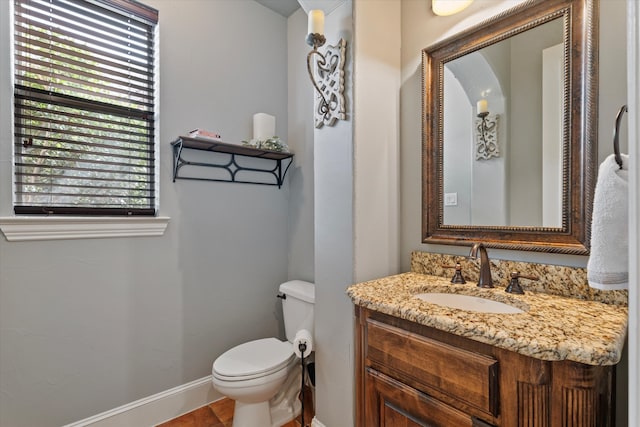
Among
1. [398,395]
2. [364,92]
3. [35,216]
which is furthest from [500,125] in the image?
[35,216]

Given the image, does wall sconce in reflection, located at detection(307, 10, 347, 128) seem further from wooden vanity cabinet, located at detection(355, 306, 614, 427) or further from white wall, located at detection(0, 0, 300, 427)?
wooden vanity cabinet, located at detection(355, 306, 614, 427)

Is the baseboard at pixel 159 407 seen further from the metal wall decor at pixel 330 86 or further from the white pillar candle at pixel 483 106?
the white pillar candle at pixel 483 106

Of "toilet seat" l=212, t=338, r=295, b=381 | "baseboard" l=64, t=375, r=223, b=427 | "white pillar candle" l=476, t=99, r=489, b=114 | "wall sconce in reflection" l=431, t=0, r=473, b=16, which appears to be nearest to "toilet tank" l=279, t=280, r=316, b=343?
"toilet seat" l=212, t=338, r=295, b=381

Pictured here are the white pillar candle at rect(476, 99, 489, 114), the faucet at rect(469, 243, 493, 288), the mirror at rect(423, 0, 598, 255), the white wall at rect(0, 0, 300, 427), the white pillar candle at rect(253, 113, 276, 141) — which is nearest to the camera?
the mirror at rect(423, 0, 598, 255)

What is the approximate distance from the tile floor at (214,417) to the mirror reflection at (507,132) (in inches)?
57.2

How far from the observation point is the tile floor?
172 centimetres

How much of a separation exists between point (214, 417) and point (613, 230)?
2079 mm

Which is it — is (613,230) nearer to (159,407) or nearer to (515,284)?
(515,284)

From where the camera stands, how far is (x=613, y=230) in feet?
2.41

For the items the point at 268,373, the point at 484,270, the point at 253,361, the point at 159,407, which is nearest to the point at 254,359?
the point at 253,361

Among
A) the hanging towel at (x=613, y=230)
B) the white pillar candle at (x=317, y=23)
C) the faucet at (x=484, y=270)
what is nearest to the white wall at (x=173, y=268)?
the white pillar candle at (x=317, y=23)

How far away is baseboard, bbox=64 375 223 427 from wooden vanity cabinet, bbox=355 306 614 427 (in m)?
1.20

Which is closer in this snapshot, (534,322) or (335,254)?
(534,322)

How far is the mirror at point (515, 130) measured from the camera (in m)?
1.02
